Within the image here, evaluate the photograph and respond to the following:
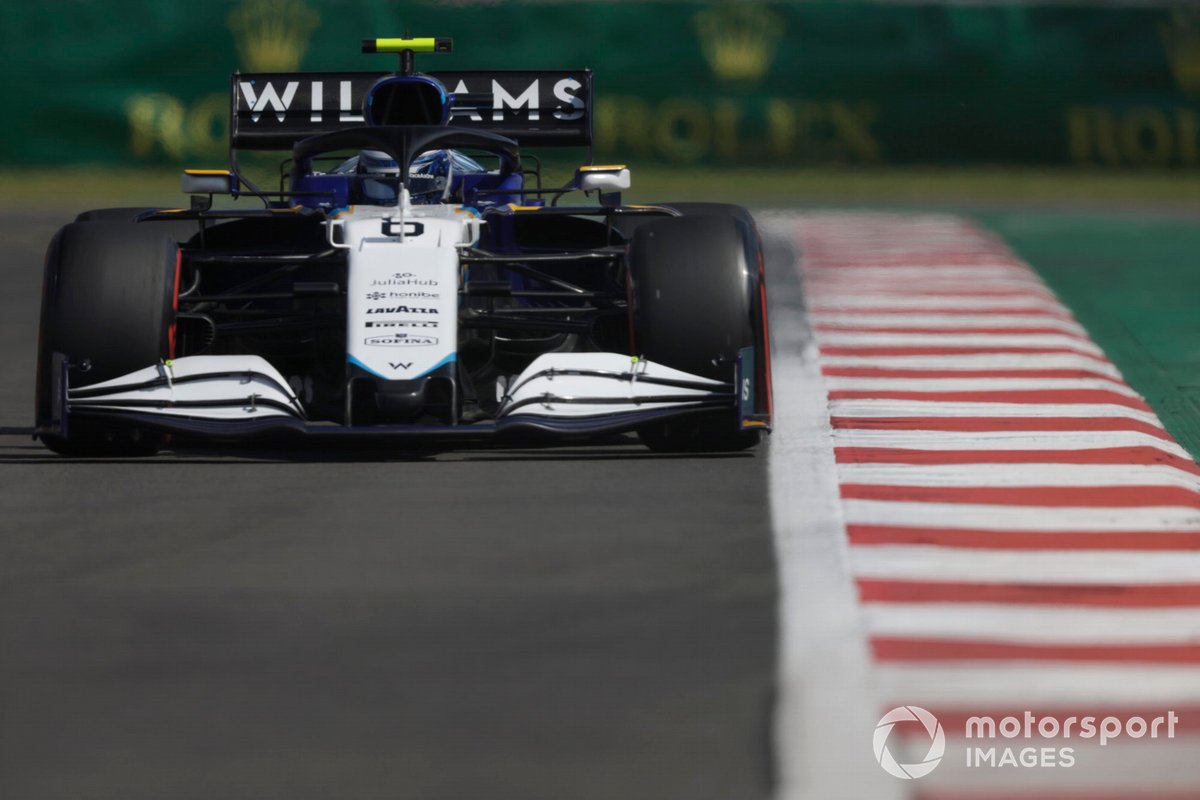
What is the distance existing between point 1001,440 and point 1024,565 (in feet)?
8.23

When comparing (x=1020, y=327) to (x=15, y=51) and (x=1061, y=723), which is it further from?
(x=15, y=51)

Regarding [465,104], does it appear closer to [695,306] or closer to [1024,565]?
[695,306]

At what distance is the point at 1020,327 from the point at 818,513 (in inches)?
231

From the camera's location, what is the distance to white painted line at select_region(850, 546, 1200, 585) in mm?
6250

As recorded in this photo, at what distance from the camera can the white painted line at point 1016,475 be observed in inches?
310

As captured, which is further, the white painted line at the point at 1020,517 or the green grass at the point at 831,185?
the green grass at the point at 831,185

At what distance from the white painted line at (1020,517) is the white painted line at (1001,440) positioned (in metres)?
1.31

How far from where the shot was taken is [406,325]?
8078mm

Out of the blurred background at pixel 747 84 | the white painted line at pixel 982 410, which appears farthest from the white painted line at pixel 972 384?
the blurred background at pixel 747 84

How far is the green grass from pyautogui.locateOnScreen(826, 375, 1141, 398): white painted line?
10.9 metres

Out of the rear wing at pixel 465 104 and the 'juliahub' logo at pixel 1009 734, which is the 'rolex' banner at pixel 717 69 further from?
the 'juliahub' logo at pixel 1009 734

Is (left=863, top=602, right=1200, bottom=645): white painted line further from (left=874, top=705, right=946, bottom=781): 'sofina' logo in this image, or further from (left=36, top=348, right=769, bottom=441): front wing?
(left=36, top=348, right=769, bottom=441): front wing

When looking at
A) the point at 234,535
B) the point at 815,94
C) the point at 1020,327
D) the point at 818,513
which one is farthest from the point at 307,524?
the point at 815,94

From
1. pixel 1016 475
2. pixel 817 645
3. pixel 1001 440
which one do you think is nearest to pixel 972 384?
pixel 1001 440
